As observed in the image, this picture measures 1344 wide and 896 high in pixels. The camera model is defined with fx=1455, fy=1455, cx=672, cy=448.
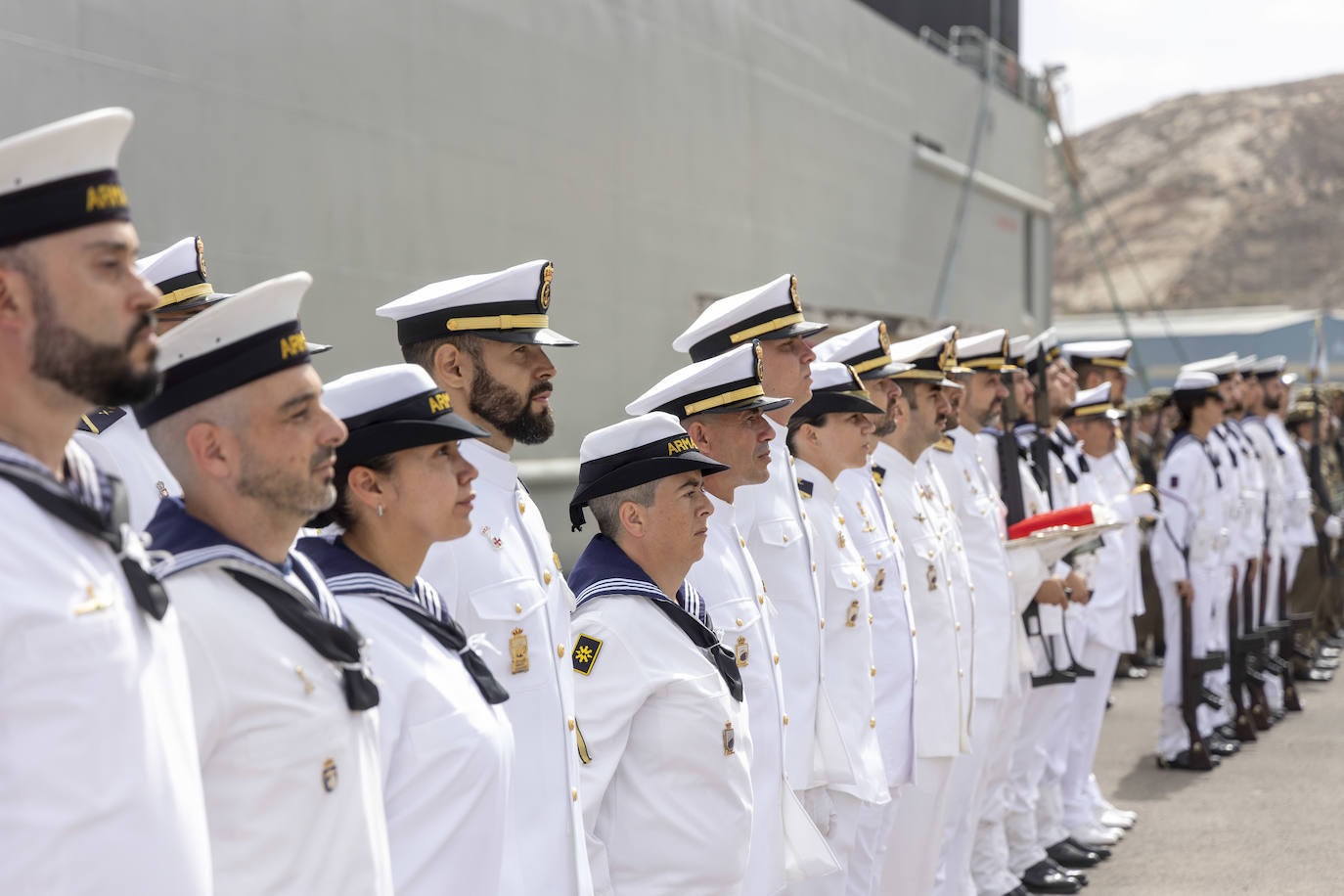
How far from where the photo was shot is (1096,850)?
577 centimetres

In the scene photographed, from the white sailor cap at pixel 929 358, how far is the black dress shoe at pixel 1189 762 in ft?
11.8

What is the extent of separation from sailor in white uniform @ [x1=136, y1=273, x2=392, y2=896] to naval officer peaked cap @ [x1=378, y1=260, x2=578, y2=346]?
87cm

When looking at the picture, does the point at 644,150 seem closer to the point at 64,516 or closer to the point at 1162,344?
the point at 64,516

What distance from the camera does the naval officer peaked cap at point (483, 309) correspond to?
8.61ft

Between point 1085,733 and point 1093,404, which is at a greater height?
point 1093,404

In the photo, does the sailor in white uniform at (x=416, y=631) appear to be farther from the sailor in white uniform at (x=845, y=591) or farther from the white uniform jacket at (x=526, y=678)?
the sailor in white uniform at (x=845, y=591)

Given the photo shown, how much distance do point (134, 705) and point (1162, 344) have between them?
2728cm

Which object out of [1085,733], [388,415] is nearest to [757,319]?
[388,415]

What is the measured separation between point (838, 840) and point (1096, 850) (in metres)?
2.61

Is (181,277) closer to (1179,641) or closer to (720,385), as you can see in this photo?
(720,385)

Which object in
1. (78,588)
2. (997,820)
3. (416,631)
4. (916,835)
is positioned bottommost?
(997,820)

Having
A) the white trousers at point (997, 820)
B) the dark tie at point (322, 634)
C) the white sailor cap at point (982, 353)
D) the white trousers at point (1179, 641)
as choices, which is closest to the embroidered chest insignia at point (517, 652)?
the dark tie at point (322, 634)

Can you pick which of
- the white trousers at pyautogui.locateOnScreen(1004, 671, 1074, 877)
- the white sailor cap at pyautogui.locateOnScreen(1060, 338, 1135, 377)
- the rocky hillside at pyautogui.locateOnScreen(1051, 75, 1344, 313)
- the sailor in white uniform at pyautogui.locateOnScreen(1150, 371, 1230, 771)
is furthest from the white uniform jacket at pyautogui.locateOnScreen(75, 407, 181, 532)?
the rocky hillside at pyautogui.locateOnScreen(1051, 75, 1344, 313)

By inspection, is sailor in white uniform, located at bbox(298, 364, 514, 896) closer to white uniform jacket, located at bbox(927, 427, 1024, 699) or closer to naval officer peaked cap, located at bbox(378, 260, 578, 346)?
naval officer peaked cap, located at bbox(378, 260, 578, 346)
